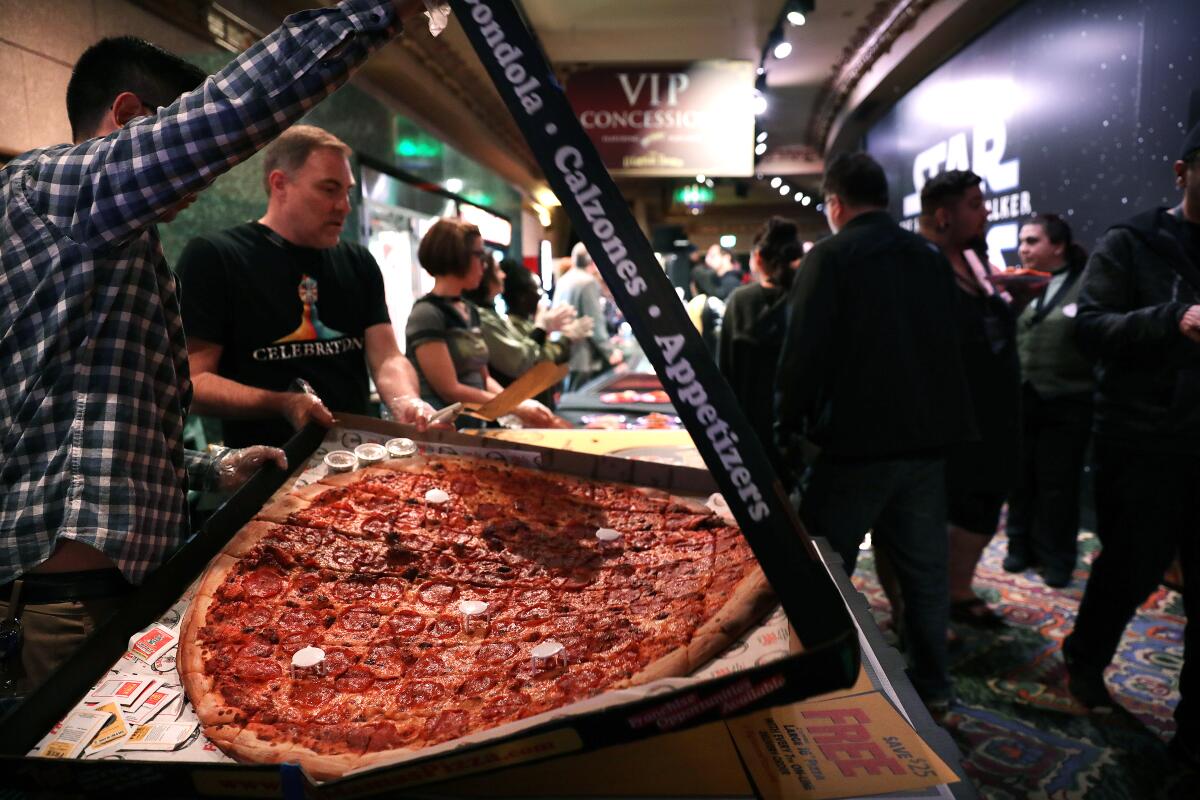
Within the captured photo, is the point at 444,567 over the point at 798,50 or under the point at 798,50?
under

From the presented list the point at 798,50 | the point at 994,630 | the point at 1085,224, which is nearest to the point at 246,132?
the point at 994,630

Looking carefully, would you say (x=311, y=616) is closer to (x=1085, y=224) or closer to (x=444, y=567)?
(x=444, y=567)

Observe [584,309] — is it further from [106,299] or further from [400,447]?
[106,299]

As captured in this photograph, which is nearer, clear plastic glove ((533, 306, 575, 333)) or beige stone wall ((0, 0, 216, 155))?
beige stone wall ((0, 0, 216, 155))

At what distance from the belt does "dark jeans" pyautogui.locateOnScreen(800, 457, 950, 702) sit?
2.18 meters

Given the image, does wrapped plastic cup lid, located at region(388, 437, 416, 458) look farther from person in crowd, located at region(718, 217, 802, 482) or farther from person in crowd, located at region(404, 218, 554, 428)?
person in crowd, located at region(718, 217, 802, 482)

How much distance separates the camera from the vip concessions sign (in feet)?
23.4

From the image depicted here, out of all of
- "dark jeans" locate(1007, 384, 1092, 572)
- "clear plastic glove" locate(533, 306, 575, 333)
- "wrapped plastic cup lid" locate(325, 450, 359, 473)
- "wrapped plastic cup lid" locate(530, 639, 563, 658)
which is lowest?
"dark jeans" locate(1007, 384, 1092, 572)

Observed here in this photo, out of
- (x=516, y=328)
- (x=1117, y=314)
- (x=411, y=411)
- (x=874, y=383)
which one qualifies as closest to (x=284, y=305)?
(x=411, y=411)

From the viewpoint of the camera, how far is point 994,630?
12.1 feet

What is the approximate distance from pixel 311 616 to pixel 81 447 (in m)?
0.44

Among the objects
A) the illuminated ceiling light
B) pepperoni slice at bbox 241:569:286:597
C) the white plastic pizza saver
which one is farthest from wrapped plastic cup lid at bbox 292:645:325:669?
the illuminated ceiling light

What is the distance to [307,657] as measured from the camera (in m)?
1.16

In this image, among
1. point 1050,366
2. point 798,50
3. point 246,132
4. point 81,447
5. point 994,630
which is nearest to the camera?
point 246,132
